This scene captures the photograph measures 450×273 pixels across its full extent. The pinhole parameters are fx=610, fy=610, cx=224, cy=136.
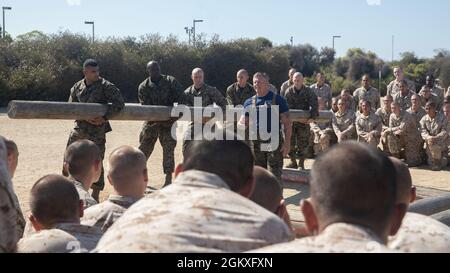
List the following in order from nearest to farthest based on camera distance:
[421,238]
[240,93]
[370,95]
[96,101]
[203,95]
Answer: [421,238] < [96,101] < [203,95] < [240,93] < [370,95]

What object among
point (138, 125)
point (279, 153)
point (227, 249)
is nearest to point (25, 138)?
point (138, 125)

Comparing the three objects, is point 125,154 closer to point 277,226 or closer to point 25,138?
point 277,226

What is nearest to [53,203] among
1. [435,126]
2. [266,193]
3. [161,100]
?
[266,193]

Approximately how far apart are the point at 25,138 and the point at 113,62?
691 inches

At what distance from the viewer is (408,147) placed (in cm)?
1221

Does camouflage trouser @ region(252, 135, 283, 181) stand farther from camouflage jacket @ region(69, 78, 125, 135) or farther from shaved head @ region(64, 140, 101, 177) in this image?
shaved head @ region(64, 140, 101, 177)

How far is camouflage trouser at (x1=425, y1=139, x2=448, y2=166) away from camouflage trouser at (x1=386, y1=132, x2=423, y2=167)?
291 millimetres

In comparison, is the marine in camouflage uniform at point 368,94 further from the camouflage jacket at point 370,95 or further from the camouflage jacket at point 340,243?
the camouflage jacket at point 340,243

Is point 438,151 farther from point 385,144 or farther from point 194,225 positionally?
point 194,225

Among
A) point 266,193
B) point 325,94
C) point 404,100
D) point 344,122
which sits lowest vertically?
point 344,122

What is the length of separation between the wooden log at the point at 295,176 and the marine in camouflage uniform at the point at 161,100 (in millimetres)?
1879

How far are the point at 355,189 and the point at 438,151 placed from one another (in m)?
10.5

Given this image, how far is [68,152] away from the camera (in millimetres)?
4484

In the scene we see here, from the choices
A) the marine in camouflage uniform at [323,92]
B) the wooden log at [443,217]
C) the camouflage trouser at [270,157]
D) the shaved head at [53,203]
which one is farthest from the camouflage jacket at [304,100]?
the shaved head at [53,203]
